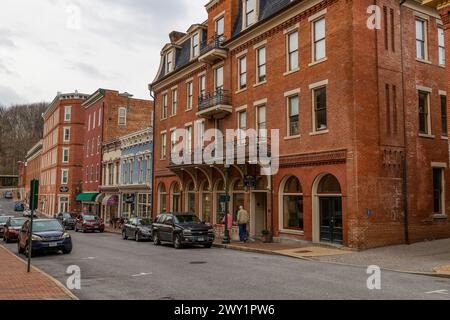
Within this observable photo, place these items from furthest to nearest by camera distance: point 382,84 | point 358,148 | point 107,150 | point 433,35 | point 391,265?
1. point 107,150
2. point 433,35
3. point 382,84
4. point 358,148
5. point 391,265

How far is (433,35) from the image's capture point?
70.7ft

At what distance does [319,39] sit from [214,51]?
8.39 m

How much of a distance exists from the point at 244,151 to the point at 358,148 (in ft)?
22.7

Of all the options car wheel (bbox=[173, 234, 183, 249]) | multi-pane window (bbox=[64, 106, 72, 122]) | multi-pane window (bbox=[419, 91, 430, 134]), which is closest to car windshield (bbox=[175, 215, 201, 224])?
car wheel (bbox=[173, 234, 183, 249])

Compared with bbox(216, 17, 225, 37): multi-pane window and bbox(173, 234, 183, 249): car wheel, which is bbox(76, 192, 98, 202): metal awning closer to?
bbox(216, 17, 225, 37): multi-pane window

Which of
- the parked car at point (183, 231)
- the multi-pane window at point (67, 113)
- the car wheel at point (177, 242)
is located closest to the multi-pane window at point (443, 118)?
the parked car at point (183, 231)

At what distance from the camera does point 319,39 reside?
67.6 feet

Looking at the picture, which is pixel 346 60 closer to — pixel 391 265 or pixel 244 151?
pixel 244 151

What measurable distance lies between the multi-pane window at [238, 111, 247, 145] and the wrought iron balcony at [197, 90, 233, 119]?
2.77ft

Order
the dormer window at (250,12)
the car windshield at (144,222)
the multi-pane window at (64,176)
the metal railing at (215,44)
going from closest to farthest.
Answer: the dormer window at (250,12)
the car windshield at (144,222)
the metal railing at (215,44)
the multi-pane window at (64,176)

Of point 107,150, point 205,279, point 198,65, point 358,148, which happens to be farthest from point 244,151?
point 107,150

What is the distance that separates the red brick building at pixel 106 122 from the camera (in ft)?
162

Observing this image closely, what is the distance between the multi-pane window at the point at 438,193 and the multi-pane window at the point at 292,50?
28.2ft

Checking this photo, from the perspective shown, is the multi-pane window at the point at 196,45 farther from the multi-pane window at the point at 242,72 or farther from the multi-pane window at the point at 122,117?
the multi-pane window at the point at 122,117
